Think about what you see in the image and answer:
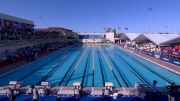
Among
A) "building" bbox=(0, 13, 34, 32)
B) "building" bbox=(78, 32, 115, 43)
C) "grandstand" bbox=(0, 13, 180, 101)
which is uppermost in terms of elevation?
"building" bbox=(0, 13, 34, 32)

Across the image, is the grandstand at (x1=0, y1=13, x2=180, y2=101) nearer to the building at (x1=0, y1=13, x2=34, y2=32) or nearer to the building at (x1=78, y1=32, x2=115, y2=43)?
the building at (x1=0, y1=13, x2=34, y2=32)

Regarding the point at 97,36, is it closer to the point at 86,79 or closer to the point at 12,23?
the point at 12,23

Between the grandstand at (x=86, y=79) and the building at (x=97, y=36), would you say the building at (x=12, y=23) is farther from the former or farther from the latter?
the building at (x=97, y=36)

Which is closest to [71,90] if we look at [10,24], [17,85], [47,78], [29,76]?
[17,85]

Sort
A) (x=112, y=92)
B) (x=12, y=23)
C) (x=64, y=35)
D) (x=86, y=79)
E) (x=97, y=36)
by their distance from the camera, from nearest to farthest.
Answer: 1. (x=112, y=92)
2. (x=86, y=79)
3. (x=12, y=23)
4. (x=64, y=35)
5. (x=97, y=36)

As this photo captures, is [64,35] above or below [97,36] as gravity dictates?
above

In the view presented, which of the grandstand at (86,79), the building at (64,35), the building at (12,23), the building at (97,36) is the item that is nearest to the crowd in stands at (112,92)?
the grandstand at (86,79)

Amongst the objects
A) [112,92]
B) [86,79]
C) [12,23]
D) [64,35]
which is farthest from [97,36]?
[112,92]

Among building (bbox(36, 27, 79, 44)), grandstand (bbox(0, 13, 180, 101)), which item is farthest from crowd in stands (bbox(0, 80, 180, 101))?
building (bbox(36, 27, 79, 44))

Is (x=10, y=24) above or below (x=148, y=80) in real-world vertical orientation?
above

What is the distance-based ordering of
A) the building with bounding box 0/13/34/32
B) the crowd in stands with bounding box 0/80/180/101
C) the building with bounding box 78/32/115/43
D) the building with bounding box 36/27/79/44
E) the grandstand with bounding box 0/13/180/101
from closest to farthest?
the crowd in stands with bounding box 0/80/180/101
the grandstand with bounding box 0/13/180/101
the building with bounding box 0/13/34/32
the building with bounding box 36/27/79/44
the building with bounding box 78/32/115/43

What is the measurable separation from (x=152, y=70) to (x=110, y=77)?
4642 mm

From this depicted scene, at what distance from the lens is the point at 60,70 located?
21.7 m

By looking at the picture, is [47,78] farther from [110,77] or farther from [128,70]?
[128,70]
